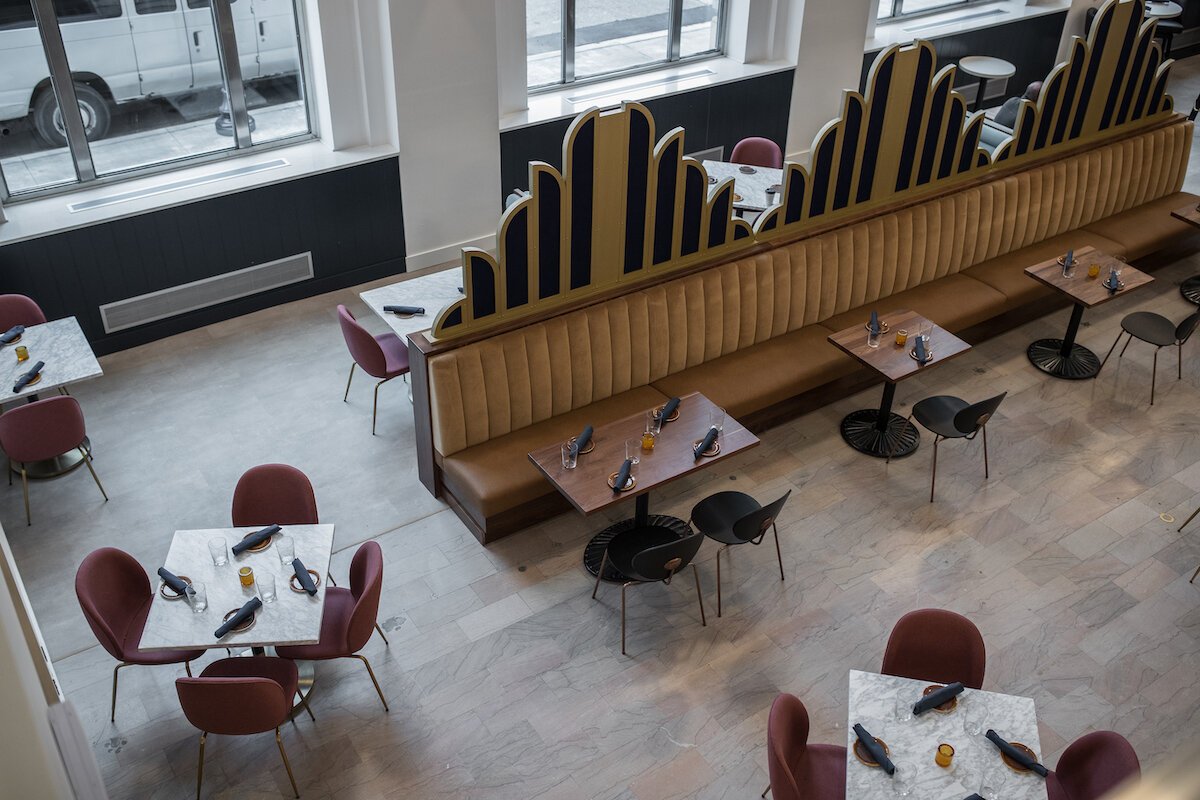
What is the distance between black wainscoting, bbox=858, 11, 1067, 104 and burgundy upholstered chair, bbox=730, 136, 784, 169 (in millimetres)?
2362

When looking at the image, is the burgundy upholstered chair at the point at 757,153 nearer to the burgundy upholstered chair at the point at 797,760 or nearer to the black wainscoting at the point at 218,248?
the black wainscoting at the point at 218,248

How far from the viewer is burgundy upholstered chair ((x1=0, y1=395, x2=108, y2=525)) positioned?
550 centimetres

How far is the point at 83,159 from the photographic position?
23.2ft

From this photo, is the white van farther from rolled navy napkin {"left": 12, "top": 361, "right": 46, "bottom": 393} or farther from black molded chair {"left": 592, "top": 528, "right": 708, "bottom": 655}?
black molded chair {"left": 592, "top": 528, "right": 708, "bottom": 655}

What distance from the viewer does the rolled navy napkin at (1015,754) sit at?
380 centimetres

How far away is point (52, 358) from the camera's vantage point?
592cm

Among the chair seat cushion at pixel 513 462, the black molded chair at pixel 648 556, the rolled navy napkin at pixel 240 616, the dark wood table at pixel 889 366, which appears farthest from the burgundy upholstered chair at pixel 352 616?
the dark wood table at pixel 889 366

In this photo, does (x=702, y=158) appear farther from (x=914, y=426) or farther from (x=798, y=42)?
(x=914, y=426)

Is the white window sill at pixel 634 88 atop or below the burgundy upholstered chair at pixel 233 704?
atop

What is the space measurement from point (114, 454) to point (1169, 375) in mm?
7004

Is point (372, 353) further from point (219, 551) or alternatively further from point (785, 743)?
point (785, 743)

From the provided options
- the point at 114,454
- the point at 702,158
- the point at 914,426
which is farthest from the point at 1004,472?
the point at 114,454

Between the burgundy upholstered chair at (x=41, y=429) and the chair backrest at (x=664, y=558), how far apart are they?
3.17 meters

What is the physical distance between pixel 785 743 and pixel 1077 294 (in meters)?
4.33
